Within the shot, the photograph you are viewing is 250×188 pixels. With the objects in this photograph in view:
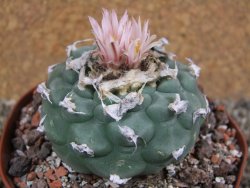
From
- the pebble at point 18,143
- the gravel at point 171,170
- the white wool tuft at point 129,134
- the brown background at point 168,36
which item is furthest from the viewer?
the brown background at point 168,36

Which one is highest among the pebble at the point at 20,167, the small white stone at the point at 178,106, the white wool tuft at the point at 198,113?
the small white stone at the point at 178,106

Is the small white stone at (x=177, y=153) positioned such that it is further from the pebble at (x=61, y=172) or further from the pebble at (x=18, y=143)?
the pebble at (x=18, y=143)

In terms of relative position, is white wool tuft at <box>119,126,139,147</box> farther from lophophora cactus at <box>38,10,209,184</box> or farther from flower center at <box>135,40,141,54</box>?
flower center at <box>135,40,141,54</box>

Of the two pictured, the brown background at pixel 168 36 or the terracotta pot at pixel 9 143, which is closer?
the terracotta pot at pixel 9 143

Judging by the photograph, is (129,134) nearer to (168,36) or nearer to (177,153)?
(177,153)

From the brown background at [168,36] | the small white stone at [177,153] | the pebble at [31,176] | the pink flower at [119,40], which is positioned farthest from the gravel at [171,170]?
the brown background at [168,36]

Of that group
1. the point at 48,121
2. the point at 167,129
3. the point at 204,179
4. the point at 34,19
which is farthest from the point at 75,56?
the point at 34,19

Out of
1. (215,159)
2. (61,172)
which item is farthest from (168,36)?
(61,172)

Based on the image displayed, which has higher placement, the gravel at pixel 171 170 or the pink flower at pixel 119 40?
the pink flower at pixel 119 40
